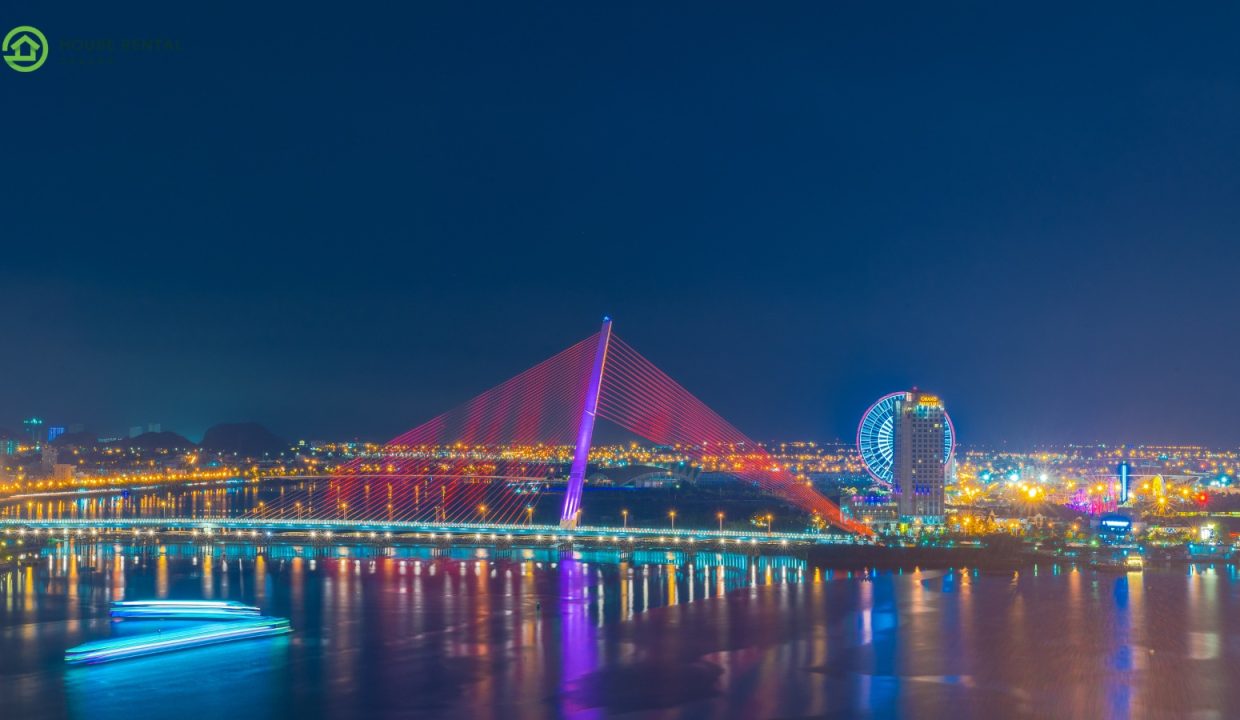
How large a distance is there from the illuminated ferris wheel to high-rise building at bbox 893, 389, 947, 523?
0.10m

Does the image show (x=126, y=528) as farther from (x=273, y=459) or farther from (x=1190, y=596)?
(x=273, y=459)

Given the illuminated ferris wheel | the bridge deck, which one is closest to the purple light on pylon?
the bridge deck

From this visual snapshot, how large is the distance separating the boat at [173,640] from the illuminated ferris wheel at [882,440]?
66.5 feet

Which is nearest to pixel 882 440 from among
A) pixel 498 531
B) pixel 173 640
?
pixel 498 531

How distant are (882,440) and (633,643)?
19.8 metres

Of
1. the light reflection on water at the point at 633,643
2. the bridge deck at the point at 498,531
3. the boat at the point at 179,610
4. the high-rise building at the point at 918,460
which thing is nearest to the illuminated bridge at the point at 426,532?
the bridge deck at the point at 498,531

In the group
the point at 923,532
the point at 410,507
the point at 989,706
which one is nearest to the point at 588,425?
the point at 923,532

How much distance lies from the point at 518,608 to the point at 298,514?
16011mm

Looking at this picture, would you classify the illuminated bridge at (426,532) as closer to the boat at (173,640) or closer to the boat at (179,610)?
the boat at (179,610)

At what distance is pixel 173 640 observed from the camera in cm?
1337

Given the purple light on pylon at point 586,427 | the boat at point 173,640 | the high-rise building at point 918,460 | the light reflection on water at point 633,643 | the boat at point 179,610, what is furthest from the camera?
the high-rise building at point 918,460

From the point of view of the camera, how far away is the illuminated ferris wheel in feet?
105

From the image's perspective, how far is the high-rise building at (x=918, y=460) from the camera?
104 feet

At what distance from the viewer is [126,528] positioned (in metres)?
24.1
